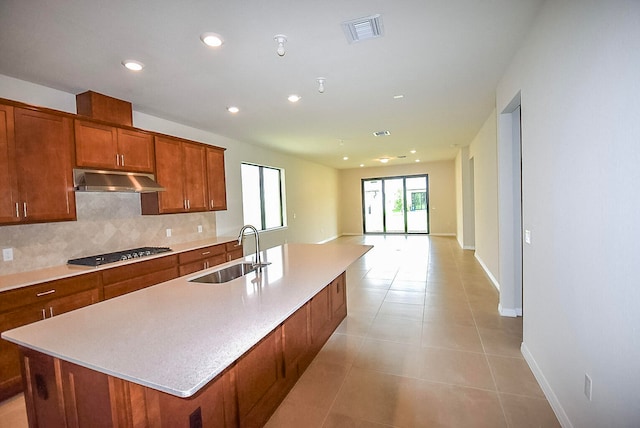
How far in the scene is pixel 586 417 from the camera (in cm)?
155

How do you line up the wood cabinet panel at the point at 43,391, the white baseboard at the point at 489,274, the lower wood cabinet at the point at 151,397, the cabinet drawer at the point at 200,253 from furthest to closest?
the white baseboard at the point at 489,274
the cabinet drawer at the point at 200,253
the wood cabinet panel at the point at 43,391
the lower wood cabinet at the point at 151,397

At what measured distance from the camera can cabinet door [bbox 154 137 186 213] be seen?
3805 millimetres

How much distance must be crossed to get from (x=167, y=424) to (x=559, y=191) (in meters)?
2.45

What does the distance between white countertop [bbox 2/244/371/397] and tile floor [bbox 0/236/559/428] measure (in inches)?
34.8

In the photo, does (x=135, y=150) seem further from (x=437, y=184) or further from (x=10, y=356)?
(x=437, y=184)

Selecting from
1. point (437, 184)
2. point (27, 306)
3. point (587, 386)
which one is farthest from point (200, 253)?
point (437, 184)

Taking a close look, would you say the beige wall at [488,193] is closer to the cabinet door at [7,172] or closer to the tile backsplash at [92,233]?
the tile backsplash at [92,233]

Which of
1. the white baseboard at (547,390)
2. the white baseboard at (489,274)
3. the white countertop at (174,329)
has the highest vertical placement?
the white countertop at (174,329)

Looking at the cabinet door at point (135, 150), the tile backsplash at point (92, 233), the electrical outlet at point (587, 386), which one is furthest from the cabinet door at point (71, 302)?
the electrical outlet at point (587, 386)

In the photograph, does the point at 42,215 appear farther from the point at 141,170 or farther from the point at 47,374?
the point at 47,374

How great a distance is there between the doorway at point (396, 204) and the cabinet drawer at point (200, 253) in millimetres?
8108

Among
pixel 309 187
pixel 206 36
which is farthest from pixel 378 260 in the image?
pixel 206 36

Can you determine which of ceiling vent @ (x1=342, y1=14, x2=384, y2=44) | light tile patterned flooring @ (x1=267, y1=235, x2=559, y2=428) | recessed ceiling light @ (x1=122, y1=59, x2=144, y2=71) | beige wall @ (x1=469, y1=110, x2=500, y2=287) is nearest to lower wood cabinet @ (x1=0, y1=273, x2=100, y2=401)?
recessed ceiling light @ (x1=122, y1=59, x2=144, y2=71)

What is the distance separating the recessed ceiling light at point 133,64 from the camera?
99.5 inches
